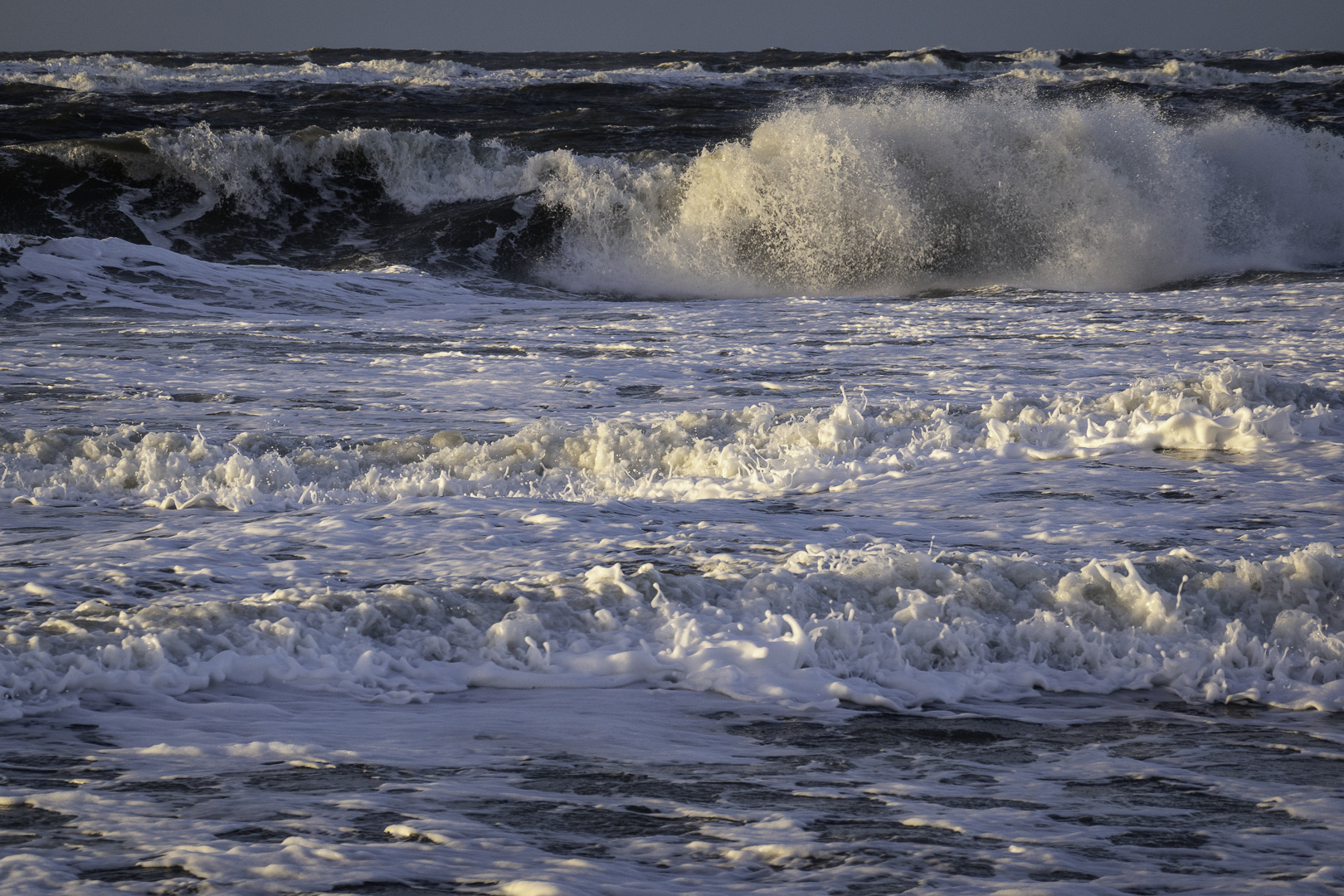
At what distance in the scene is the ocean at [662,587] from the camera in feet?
7.10

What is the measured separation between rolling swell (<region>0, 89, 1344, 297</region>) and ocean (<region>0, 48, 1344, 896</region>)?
168 centimetres

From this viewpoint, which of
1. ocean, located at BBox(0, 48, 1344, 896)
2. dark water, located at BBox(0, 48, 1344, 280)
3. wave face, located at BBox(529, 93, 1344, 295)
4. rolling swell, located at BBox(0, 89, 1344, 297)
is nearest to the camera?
ocean, located at BBox(0, 48, 1344, 896)

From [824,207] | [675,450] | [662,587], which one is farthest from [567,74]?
[662,587]

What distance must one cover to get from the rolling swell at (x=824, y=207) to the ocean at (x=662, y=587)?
1.68m

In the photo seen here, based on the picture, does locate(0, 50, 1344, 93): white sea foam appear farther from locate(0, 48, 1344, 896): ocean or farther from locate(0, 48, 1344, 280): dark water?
locate(0, 48, 1344, 896): ocean

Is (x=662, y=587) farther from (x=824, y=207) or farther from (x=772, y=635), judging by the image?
(x=824, y=207)

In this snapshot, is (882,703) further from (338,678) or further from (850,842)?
(338,678)

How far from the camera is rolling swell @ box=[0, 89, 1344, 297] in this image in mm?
14008

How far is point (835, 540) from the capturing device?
4137mm

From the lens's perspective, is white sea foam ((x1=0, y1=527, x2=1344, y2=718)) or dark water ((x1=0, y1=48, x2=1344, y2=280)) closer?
white sea foam ((x1=0, y1=527, x2=1344, y2=718))

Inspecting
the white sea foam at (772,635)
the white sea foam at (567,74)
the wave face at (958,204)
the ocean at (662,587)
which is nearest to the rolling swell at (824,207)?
the wave face at (958,204)

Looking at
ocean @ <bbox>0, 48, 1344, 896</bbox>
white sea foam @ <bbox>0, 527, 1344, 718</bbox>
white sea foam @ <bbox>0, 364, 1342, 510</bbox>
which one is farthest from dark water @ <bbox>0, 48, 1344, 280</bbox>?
white sea foam @ <bbox>0, 527, 1344, 718</bbox>

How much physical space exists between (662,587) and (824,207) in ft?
39.5

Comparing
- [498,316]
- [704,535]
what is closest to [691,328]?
[498,316]
